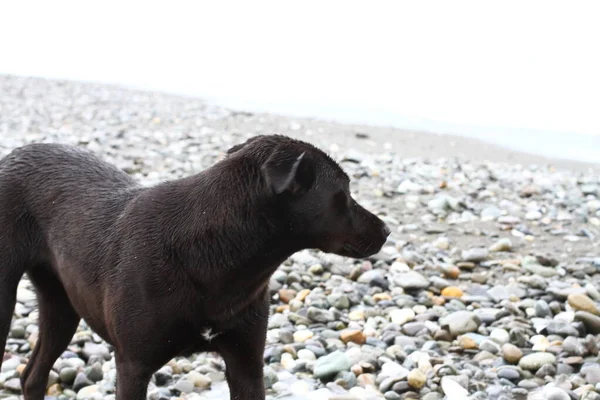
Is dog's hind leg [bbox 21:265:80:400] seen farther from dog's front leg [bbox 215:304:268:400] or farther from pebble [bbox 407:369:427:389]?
pebble [bbox 407:369:427:389]

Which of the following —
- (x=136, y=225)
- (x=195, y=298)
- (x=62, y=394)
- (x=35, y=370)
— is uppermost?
(x=136, y=225)

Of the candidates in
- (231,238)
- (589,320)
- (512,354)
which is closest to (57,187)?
(231,238)

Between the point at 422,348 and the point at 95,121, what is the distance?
958cm

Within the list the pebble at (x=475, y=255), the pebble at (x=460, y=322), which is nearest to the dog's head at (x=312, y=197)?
the pebble at (x=460, y=322)

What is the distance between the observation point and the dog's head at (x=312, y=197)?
354 cm

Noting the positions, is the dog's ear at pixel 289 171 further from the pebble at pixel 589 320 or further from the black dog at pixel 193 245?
the pebble at pixel 589 320

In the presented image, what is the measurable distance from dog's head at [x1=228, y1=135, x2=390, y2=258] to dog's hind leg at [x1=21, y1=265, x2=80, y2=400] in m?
1.34

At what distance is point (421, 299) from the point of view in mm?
6594

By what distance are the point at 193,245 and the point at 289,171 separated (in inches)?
21.2

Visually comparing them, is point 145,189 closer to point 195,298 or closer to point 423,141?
point 195,298

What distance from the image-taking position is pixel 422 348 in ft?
18.7

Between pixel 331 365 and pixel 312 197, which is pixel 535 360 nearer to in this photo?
pixel 331 365

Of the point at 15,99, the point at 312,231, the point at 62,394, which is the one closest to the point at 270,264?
the point at 312,231

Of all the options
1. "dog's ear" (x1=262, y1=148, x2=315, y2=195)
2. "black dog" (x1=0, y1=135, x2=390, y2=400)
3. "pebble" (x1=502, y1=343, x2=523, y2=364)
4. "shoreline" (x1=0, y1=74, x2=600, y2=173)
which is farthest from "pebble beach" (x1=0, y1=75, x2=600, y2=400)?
"dog's ear" (x1=262, y1=148, x2=315, y2=195)
